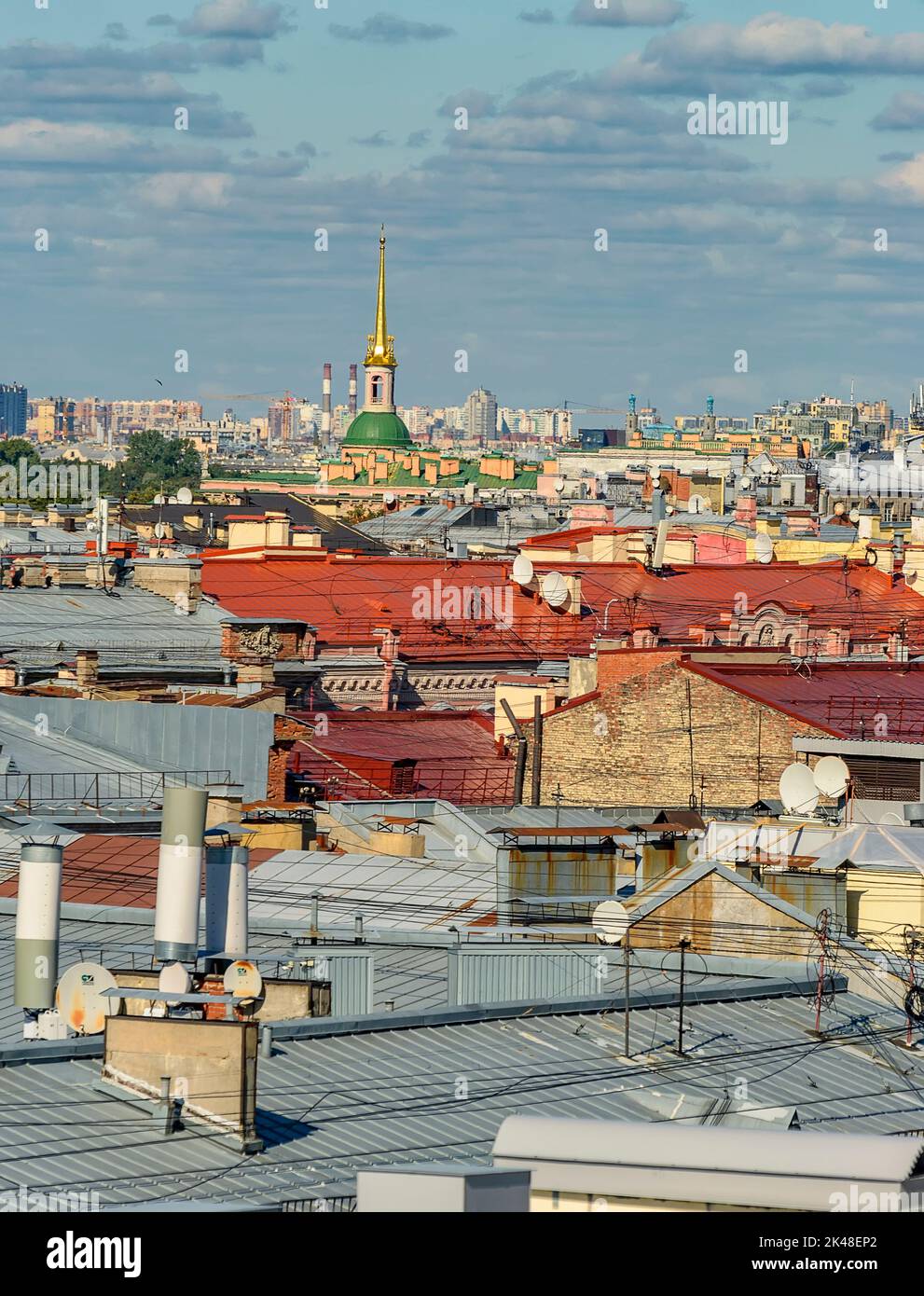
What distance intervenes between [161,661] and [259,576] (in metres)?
9.53

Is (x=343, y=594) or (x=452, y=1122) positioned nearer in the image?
(x=452, y=1122)

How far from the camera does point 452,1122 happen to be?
42.5 ft

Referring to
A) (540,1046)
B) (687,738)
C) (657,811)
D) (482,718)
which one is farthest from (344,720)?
(540,1046)

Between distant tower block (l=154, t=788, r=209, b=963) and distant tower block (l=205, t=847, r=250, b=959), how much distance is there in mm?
767

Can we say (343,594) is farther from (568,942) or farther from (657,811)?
(568,942)

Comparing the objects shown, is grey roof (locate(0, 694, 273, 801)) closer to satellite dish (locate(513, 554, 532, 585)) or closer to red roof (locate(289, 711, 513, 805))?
red roof (locate(289, 711, 513, 805))

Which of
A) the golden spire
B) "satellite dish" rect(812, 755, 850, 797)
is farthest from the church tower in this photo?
"satellite dish" rect(812, 755, 850, 797)

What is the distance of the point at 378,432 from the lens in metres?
174

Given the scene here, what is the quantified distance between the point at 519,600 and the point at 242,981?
30.9 m

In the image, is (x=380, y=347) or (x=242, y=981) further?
(x=380, y=347)

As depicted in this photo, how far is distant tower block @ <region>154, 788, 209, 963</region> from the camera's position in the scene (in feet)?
50.6

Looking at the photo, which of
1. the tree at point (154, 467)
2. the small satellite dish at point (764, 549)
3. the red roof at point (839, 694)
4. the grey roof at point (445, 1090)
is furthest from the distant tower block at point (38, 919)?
the tree at point (154, 467)

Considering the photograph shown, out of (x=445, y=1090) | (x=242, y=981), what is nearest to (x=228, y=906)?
(x=242, y=981)

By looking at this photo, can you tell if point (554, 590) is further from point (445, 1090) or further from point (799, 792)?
point (445, 1090)
